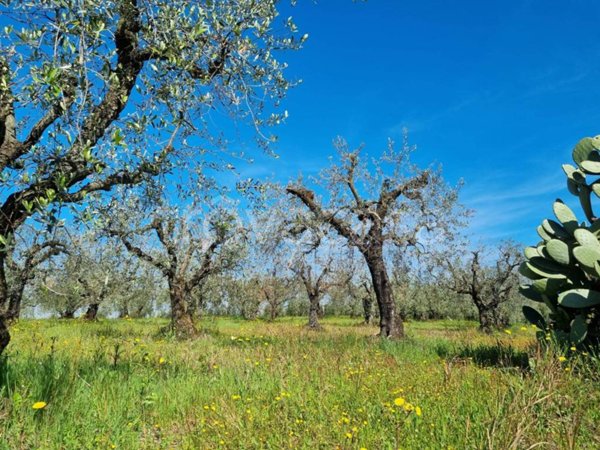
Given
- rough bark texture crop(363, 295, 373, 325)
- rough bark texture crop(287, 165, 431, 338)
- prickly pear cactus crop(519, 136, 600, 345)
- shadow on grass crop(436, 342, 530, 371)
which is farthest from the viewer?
rough bark texture crop(363, 295, 373, 325)

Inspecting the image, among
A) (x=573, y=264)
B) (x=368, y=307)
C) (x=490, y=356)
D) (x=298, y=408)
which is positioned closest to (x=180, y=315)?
(x=490, y=356)

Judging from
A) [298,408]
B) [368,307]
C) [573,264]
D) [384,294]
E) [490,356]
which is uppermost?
[573,264]

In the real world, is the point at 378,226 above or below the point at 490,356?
above

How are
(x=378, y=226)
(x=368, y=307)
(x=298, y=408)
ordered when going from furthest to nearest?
(x=368, y=307) < (x=378, y=226) < (x=298, y=408)

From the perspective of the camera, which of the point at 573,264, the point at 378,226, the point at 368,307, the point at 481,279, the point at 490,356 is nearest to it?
the point at 573,264

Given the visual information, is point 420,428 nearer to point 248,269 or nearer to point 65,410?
point 65,410

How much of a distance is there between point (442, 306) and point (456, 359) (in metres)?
59.0

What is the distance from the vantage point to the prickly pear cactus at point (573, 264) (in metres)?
7.26

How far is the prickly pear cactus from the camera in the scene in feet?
23.8

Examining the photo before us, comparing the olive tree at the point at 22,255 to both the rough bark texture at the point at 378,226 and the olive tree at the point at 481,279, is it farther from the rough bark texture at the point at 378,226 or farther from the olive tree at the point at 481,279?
the olive tree at the point at 481,279

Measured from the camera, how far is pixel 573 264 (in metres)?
8.07

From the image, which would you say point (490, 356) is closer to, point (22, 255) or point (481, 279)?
point (22, 255)

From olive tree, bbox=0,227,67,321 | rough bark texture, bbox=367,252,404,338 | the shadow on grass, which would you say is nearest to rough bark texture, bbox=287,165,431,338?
rough bark texture, bbox=367,252,404,338

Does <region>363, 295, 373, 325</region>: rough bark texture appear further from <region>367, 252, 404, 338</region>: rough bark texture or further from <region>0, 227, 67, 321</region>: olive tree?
<region>0, 227, 67, 321</region>: olive tree
